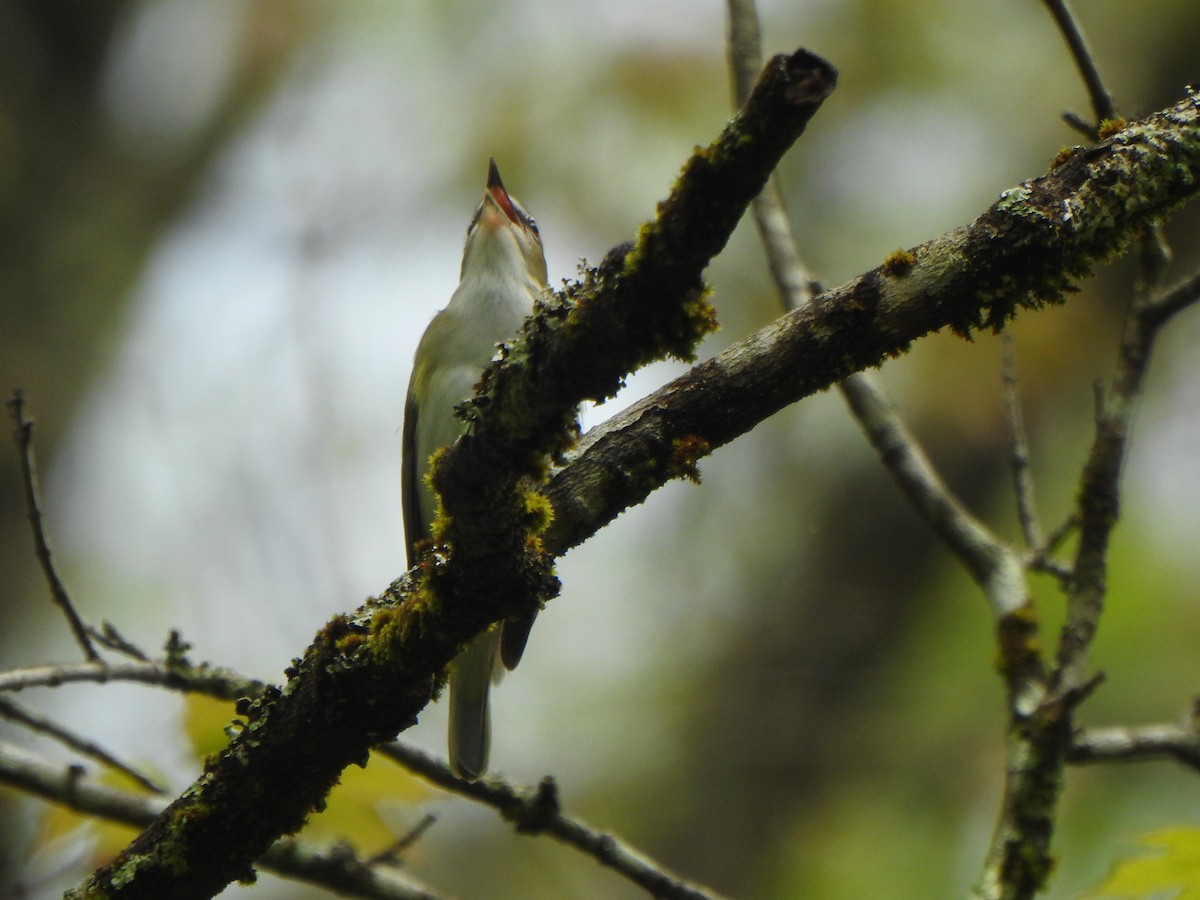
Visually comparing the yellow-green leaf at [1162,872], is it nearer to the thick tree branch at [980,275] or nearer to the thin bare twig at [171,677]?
the thick tree branch at [980,275]

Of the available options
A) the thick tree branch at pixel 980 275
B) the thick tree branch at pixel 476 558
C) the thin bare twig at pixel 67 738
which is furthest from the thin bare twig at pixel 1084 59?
the thin bare twig at pixel 67 738

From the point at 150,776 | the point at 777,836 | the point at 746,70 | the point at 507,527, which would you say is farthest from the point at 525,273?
the point at 777,836

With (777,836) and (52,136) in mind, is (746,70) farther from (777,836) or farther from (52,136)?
(52,136)

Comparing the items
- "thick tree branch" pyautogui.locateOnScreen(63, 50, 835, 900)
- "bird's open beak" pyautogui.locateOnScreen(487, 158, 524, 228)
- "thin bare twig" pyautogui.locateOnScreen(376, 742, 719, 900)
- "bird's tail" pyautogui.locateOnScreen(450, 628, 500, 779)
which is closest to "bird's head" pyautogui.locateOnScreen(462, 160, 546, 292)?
"bird's open beak" pyautogui.locateOnScreen(487, 158, 524, 228)

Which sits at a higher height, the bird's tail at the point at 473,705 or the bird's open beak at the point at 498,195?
the bird's open beak at the point at 498,195

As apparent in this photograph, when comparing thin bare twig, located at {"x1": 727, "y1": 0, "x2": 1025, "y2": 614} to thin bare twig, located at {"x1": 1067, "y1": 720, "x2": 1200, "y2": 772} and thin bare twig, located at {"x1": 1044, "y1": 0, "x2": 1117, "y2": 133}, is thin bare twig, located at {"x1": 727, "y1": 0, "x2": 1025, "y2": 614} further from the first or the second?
thin bare twig, located at {"x1": 1044, "y1": 0, "x2": 1117, "y2": 133}

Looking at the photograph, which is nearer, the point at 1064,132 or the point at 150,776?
the point at 150,776
